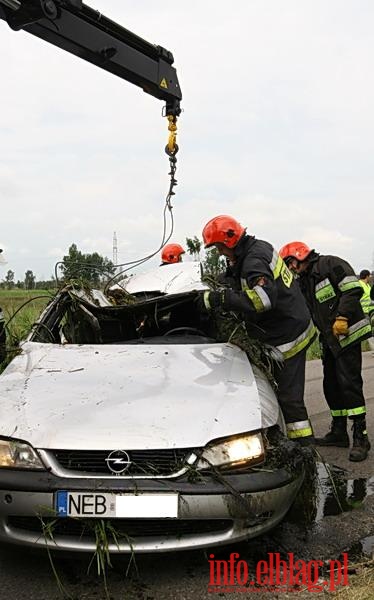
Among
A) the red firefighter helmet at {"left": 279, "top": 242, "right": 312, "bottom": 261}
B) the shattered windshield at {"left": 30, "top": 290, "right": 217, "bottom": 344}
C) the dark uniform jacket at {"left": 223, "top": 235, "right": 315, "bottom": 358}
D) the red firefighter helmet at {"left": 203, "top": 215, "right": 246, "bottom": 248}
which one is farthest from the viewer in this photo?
the red firefighter helmet at {"left": 279, "top": 242, "right": 312, "bottom": 261}

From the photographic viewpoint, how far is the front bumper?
2.36 meters

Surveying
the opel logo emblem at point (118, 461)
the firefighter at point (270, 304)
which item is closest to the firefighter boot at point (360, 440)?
the firefighter at point (270, 304)

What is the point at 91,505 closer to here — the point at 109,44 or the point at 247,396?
the point at 247,396

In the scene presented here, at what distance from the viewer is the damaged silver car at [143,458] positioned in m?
2.36

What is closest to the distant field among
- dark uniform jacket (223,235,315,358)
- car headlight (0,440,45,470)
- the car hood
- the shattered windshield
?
the shattered windshield

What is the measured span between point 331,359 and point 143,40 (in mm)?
3477

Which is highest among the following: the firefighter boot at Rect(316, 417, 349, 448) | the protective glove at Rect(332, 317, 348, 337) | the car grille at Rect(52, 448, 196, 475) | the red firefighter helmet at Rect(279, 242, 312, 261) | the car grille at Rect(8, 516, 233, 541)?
the red firefighter helmet at Rect(279, 242, 312, 261)

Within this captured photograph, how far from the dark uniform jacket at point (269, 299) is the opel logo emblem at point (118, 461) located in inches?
58.7

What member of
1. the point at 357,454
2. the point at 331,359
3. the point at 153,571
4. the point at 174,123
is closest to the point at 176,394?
the point at 153,571

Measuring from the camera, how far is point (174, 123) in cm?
580

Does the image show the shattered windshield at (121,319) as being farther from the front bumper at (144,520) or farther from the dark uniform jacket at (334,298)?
the front bumper at (144,520)

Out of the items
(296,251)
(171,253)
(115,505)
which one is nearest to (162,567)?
(115,505)

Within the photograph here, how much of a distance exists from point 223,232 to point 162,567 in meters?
2.13

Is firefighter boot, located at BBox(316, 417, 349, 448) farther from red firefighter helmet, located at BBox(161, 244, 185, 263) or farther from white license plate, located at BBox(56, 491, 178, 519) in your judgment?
red firefighter helmet, located at BBox(161, 244, 185, 263)
